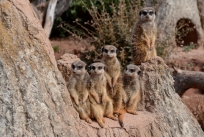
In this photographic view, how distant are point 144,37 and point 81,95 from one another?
162 cm

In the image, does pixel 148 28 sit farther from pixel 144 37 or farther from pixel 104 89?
pixel 104 89

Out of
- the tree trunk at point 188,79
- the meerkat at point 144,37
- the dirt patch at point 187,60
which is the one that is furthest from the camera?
the dirt patch at point 187,60

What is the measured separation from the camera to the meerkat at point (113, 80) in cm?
446

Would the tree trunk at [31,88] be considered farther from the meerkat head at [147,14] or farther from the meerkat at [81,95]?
the meerkat head at [147,14]

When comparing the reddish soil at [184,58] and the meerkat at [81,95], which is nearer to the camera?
the meerkat at [81,95]

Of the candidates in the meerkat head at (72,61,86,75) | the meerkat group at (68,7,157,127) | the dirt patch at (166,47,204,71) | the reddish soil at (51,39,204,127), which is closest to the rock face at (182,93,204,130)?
the reddish soil at (51,39,204,127)

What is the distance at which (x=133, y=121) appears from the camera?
14.4 feet

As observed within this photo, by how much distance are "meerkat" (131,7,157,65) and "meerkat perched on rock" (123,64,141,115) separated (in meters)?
0.83

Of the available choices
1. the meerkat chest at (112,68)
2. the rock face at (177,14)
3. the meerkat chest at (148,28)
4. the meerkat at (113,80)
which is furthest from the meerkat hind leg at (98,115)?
the rock face at (177,14)

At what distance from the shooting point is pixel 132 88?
4570 millimetres

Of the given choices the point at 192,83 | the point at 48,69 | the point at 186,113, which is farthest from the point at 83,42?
the point at 48,69

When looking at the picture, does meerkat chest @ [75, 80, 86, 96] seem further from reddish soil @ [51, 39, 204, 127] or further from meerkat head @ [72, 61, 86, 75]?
reddish soil @ [51, 39, 204, 127]

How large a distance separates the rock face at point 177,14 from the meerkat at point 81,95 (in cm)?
499

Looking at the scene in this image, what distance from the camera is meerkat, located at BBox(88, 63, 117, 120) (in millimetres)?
4219
